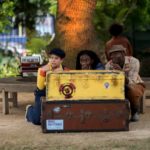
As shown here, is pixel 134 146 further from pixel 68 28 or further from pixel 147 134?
pixel 68 28

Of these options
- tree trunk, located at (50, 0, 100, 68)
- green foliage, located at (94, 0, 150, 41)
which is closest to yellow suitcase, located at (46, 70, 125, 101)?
tree trunk, located at (50, 0, 100, 68)

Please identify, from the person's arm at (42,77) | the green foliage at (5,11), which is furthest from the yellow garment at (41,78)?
the green foliage at (5,11)

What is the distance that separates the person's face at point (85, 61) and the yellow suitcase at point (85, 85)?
669 mm

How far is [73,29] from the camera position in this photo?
11.0 m

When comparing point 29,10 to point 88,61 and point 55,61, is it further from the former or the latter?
point 55,61

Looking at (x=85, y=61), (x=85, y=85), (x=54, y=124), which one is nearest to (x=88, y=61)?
(x=85, y=61)

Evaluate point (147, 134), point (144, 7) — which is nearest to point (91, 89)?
point (147, 134)

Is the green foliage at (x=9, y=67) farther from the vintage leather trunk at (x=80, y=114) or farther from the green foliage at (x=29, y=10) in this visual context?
the vintage leather trunk at (x=80, y=114)

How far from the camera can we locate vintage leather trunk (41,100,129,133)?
767 centimetres

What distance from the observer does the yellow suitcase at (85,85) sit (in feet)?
25.4

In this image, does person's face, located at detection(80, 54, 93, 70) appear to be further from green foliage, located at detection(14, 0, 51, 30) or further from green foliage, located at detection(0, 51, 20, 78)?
green foliage, located at detection(14, 0, 51, 30)

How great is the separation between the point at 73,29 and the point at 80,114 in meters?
3.56

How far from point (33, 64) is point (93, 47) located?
1343mm

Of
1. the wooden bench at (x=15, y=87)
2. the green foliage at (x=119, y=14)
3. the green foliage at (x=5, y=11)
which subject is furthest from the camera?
the green foliage at (x=5, y=11)
